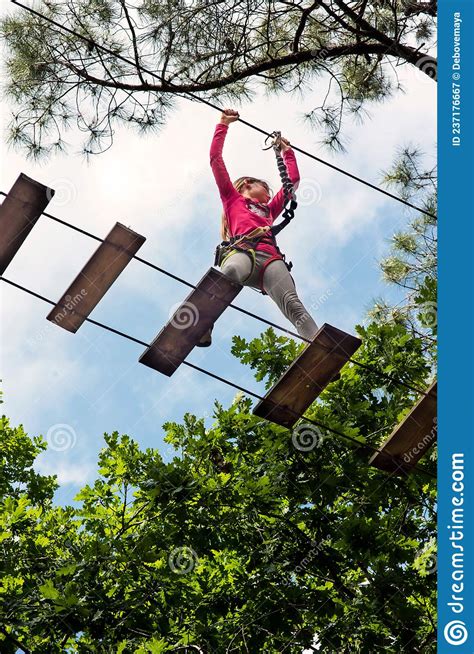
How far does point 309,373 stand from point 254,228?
4.06 ft

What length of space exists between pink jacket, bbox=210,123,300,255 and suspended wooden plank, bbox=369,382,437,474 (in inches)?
64.2

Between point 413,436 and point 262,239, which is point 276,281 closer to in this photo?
point 262,239

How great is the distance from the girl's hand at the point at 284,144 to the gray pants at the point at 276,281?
0.92 metres

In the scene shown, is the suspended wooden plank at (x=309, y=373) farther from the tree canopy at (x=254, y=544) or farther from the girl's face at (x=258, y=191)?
the girl's face at (x=258, y=191)

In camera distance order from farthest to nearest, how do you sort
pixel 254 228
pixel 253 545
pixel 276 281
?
pixel 253 545 < pixel 254 228 < pixel 276 281

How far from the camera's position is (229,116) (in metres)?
5.92

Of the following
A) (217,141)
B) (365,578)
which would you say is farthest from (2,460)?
(217,141)

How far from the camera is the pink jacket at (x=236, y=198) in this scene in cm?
579

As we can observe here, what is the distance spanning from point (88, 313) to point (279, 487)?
2322 millimetres

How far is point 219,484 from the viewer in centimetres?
665

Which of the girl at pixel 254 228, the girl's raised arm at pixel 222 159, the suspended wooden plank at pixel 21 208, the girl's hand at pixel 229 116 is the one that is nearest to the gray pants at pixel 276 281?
the girl at pixel 254 228

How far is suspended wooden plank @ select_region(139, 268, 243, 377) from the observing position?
4871 mm

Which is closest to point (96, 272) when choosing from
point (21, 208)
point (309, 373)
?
point (21, 208)

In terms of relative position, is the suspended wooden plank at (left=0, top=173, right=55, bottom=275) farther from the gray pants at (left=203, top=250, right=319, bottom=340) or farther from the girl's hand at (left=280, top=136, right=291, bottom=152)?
the girl's hand at (left=280, top=136, right=291, bottom=152)
